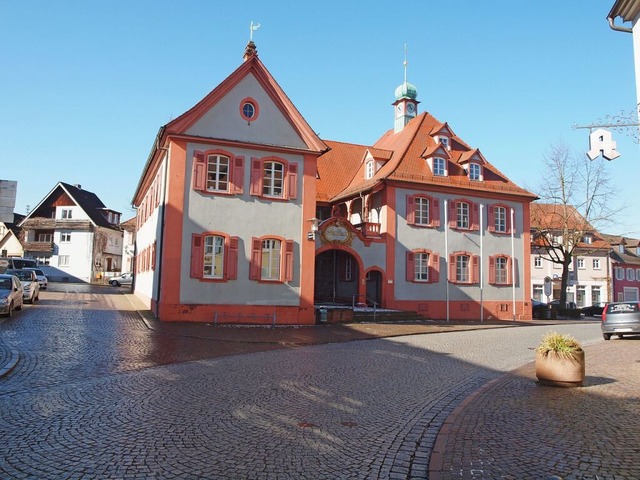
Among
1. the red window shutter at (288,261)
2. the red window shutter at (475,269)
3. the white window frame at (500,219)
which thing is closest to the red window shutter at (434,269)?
the red window shutter at (475,269)

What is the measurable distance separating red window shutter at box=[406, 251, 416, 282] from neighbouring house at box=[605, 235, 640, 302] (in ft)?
125

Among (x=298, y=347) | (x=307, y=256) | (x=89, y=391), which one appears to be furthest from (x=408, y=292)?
(x=89, y=391)

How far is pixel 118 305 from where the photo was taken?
27984 mm

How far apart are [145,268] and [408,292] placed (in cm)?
1451

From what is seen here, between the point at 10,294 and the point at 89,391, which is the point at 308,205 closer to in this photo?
the point at 10,294

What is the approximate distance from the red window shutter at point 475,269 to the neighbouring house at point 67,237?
1531 inches

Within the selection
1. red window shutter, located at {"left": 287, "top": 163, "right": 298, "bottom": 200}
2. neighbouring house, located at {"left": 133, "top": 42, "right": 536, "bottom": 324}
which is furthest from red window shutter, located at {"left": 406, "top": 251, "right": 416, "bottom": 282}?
red window shutter, located at {"left": 287, "top": 163, "right": 298, "bottom": 200}

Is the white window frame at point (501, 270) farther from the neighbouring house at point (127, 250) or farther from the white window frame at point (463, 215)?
the neighbouring house at point (127, 250)

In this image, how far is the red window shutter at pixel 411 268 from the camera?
29484 mm

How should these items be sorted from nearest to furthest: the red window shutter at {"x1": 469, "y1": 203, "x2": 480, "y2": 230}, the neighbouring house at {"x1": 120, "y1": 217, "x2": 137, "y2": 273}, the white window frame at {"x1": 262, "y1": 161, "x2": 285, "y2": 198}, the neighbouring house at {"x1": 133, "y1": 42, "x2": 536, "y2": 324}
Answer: the neighbouring house at {"x1": 133, "y1": 42, "x2": 536, "y2": 324}
the white window frame at {"x1": 262, "y1": 161, "x2": 285, "y2": 198}
the red window shutter at {"x1": 469, "y1": 203, "x2": 480, "y2": 230}
the neighbouring house at {"x1": 120, "y1": 217, "x2": 137, "y2": 273}

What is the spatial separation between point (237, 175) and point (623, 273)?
5275cm

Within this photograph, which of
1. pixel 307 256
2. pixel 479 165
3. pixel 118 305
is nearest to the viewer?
pixel 307 256

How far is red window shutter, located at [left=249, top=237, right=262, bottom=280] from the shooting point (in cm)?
2291

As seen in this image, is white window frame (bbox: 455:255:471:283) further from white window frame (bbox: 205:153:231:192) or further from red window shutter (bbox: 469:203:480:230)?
white window frame (bbox: 205:153:231:192)
